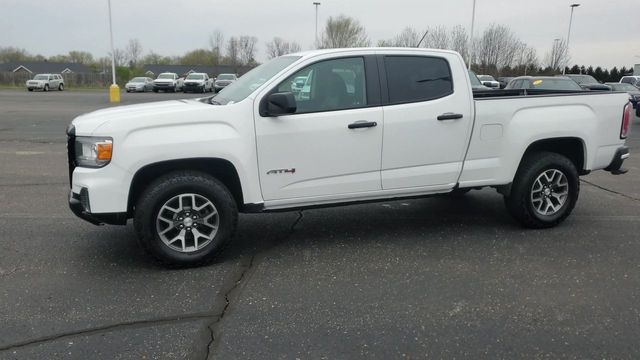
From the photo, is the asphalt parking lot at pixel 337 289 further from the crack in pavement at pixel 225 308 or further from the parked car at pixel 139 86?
the parked car at pixel 139 86

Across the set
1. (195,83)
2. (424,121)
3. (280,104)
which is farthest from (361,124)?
(195,83)

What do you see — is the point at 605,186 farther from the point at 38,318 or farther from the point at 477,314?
the point at 38,318

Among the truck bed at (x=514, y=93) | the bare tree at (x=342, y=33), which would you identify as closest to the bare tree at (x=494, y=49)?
the bare tree at (x=342, y=33)

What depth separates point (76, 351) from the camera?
10.6ft

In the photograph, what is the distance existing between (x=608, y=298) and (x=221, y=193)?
10.3 ft

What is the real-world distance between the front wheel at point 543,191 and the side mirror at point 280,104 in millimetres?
2584

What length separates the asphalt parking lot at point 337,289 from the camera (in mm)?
3342

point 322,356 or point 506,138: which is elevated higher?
point 506,138

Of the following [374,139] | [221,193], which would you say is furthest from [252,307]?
[374,139]

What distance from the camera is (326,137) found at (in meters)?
4.74

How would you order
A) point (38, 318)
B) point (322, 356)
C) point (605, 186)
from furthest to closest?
1. point (605, 186)
2. point (38, 318)
3. point (322, 356)

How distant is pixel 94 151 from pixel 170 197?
0.69 meters

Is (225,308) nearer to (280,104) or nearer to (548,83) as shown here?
(280,104)

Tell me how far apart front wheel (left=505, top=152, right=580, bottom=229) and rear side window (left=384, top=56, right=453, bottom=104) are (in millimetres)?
1240
